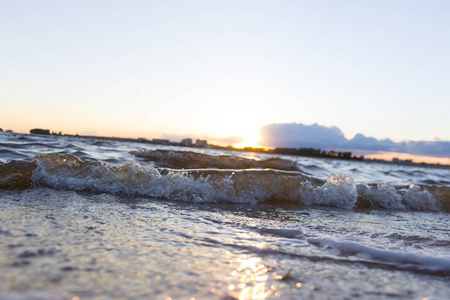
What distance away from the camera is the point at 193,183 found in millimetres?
6098

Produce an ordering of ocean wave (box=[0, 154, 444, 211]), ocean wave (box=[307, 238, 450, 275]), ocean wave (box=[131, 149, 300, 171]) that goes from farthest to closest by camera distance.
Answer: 1. ocean wave (box=[131, 149, 300, 171])
2. ocean wave (box=[0, 154, 444, 211])
3. ocean wave (box=[307, 238, 450, 275])

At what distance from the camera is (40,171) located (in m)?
5.65

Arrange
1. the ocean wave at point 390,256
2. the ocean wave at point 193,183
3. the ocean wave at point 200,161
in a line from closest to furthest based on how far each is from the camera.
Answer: the ocean wave at point 390,256 → the ocean wave at point 193,183 → the ocean wave at point 200,161

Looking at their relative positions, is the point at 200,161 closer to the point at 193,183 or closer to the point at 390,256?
the point at 193,183

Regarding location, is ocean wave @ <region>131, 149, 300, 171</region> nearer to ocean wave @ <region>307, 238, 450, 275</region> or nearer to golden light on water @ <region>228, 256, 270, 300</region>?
ocean wave @ <region>307, 238, 450, 275</region>

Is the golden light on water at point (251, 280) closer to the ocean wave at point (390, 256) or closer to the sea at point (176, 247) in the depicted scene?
the sea at point (176, 247)

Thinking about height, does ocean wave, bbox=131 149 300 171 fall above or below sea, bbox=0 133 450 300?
above

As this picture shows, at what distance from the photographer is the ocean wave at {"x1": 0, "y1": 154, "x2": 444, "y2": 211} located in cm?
556

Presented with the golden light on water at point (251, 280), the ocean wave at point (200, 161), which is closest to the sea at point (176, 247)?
the golden light on water at point (251, 280)

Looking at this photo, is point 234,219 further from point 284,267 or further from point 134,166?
point 134,166

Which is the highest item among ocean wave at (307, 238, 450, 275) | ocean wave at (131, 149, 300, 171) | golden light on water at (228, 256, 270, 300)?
ocean wave at (131, 149, 300, 171)

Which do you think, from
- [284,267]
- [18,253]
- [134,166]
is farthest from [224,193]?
[18,253]

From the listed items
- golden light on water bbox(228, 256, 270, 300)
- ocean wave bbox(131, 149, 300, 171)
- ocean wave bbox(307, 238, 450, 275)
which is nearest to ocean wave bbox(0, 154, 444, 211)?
ocean wave bbox(307, 238, 450, 275)

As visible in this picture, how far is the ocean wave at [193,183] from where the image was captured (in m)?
5.56
